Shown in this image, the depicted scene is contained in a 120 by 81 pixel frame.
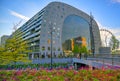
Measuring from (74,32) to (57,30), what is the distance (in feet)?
46.2

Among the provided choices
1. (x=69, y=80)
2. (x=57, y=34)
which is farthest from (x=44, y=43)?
(x=69, y=80)

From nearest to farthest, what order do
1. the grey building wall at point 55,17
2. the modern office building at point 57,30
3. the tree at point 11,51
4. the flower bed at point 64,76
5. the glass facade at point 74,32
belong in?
the flower bed at point 64,76 < the tree at point 11,51 < the modern office building at point 57,30 < the grey building wall at point 55,17 < the glass facade at point 74,32

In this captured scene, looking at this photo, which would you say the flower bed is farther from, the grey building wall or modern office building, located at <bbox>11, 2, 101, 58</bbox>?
the grey building wall

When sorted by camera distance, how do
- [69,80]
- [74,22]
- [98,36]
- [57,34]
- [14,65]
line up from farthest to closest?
1. [98,36]
2. [74,22]
3. [57,34]
4. [14,65]
5. [69,80]

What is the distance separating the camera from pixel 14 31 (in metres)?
30.9

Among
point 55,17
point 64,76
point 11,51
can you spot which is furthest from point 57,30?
point 64,76

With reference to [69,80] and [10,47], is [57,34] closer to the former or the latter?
[10,47]

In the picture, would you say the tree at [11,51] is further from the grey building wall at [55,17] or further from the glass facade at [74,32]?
the glass facade at [74,32]

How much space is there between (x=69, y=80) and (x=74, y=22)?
90.4m

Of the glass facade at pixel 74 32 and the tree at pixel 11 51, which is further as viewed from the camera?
the glass facade at pixel 74 32

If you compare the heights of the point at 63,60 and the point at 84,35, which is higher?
the point at 84,35

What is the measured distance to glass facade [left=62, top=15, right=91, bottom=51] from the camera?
89.4 m

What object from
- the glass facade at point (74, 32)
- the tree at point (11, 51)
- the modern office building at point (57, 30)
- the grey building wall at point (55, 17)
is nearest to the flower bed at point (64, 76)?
the tree at point (11, 51)

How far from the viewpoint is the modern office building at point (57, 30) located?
77062 mm
